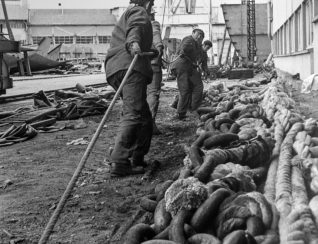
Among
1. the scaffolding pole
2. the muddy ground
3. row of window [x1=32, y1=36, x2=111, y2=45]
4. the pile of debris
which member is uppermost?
row of window [x1=32, y1=36, x2=111, y2=45]

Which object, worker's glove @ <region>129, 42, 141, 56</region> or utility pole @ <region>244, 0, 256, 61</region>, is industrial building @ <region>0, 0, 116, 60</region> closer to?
utility pole @ <region>244, 0, 256, 61</region>

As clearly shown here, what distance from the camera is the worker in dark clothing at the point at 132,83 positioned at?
584cm

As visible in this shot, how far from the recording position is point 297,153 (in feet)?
15.1

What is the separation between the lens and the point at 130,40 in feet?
19.2

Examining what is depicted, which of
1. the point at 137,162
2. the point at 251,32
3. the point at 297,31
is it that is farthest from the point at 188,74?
the point at 251,32

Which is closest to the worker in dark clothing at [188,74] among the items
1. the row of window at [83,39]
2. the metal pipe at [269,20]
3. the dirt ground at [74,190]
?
the dirt ground at [74,190]

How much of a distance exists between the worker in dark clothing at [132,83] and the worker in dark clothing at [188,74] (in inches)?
167

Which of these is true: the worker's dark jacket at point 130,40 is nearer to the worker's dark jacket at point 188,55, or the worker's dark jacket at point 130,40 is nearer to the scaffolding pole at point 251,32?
the worker's dark jacket at point 188,55

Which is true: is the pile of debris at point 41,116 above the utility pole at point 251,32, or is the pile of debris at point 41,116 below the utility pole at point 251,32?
below

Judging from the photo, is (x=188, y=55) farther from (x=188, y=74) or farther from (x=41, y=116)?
(x=41, y=116)

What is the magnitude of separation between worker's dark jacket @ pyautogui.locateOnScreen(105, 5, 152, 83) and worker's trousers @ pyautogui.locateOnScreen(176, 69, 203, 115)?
421cm

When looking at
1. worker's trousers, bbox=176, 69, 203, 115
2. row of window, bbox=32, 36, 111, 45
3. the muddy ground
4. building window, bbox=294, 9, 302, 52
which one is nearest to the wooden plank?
Answer: worker's trousers, bbox=176, 69, 203, 115

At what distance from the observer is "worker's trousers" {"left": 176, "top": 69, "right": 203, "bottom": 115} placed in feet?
34.2

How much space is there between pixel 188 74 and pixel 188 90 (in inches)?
12.8
